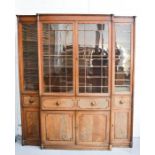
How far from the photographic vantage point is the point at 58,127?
2.98m

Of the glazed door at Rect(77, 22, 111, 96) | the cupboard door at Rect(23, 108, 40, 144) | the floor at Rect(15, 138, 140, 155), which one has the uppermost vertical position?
the glazed door at Rect(77, 22, 111, 96)

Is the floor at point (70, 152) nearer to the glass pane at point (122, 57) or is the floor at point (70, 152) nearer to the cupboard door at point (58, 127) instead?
the cupboard door at point (58, 127)

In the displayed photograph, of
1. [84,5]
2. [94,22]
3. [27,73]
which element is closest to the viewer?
[94,22]

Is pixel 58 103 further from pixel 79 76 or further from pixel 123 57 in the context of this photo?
pixel 123 57

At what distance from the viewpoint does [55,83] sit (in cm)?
297

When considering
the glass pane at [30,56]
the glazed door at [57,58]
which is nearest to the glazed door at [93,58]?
the glazed door at [57,58]

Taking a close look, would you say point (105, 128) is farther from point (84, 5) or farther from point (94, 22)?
point (84, 5)

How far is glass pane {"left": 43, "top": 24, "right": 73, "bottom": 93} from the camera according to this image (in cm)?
288

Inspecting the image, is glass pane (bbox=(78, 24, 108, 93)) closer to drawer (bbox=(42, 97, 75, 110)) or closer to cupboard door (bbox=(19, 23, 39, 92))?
drawer (bbox=(42, 97, 75, 110))

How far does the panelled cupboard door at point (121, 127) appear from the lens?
2978mm

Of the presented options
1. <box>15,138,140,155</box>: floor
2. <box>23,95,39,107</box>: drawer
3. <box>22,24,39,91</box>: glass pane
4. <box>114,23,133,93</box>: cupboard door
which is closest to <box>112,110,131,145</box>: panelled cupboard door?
<box>15,138,140,155</box>: floor
